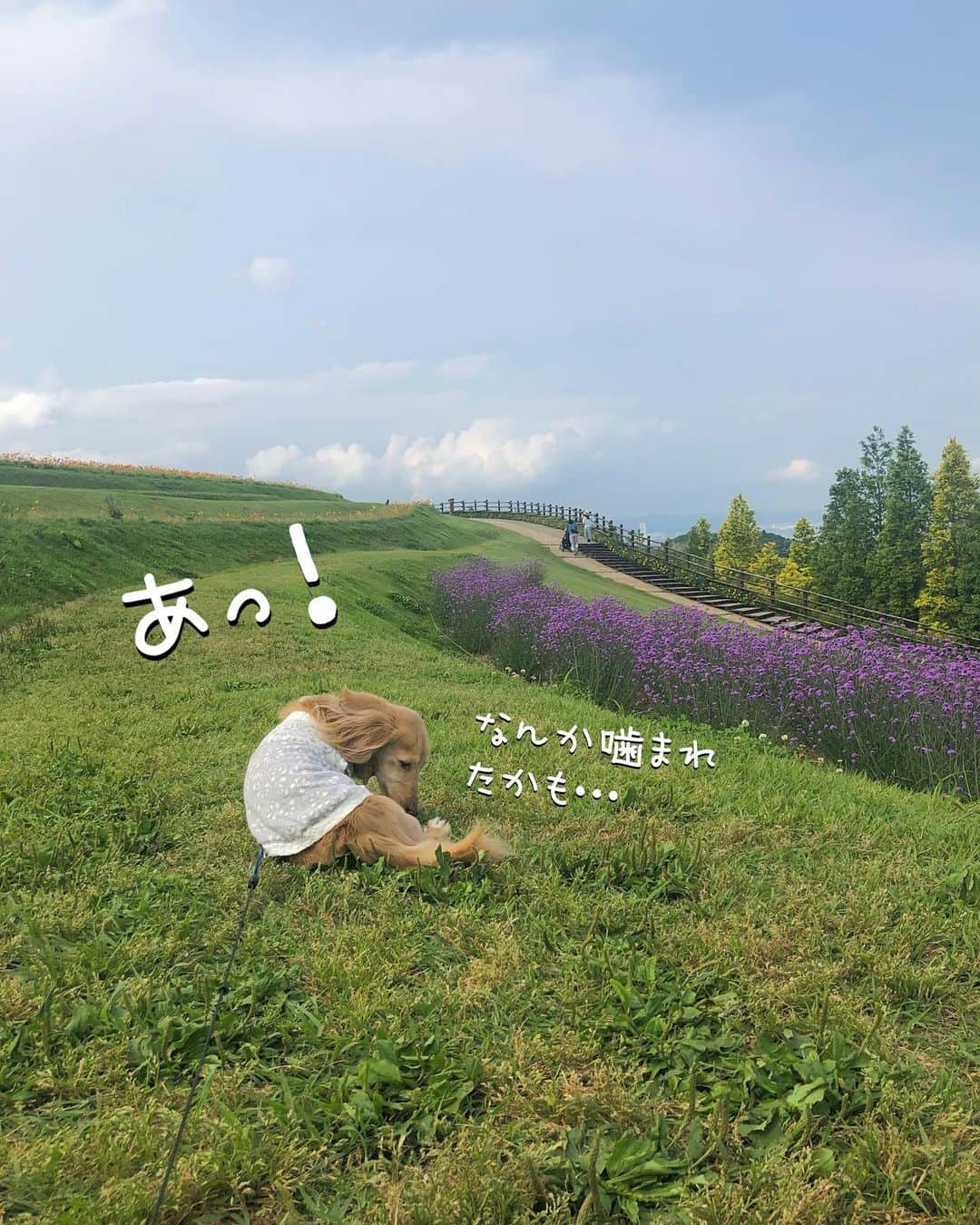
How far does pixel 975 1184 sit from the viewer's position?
215 centimetres

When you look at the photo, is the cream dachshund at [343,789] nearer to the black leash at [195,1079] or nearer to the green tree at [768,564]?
the black leash at [195,1079]

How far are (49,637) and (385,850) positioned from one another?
8275mm

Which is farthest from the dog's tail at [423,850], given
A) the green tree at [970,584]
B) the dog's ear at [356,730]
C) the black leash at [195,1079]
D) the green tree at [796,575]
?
the green tree at [796,575]

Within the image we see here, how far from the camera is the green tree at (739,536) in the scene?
48.3 meters

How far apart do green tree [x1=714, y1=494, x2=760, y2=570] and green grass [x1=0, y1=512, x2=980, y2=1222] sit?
4450cm

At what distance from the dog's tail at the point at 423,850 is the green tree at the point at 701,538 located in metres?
52.6

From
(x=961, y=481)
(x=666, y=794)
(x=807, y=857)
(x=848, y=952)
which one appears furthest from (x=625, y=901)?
(x=961, y=481)

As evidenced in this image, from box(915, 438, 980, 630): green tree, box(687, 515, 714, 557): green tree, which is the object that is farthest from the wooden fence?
box(687, 515, 714, 557): green tree

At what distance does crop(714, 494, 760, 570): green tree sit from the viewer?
1901 inches

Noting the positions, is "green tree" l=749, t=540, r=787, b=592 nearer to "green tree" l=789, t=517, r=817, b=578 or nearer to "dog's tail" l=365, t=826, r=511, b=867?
"green tree" l=789, t=517, r=817, b=578

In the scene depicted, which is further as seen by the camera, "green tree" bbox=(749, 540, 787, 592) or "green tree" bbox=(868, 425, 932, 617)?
"green tree" bbox=(749, 540, 787, 592)

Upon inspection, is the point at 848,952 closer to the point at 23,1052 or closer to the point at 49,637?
the point at 23,1052

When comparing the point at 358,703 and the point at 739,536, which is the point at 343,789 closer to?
the point at 358,703

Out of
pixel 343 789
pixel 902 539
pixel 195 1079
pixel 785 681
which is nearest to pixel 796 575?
pixel 902 539
